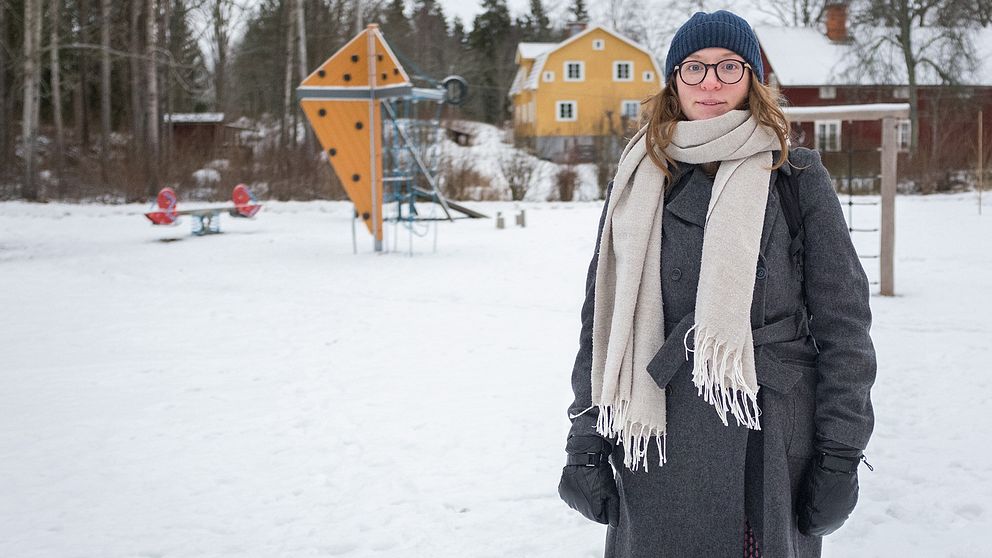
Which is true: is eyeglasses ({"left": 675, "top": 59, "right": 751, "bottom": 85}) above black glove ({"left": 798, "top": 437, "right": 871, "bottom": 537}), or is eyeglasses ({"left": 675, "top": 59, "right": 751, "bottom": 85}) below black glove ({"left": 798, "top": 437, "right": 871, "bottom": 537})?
above

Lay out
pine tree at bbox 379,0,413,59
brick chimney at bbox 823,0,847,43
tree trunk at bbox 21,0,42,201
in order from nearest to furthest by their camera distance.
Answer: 1. tree trunk at bbox 21,0,42,201
2. brick chimney at bbox 823,0,847,43
3. pine tree at bbox 379,0,413,59

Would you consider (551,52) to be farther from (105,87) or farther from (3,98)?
(3,98)

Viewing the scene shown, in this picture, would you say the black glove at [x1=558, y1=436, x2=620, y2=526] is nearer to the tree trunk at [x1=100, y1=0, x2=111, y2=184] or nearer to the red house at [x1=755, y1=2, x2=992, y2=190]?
the tree trunk at [x1=100, y1=0, x2=111, y2=184]

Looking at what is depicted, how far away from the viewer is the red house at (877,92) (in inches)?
1109

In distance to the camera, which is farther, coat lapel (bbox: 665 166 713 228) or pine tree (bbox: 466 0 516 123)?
pine tree (bbox: 466 0 516 123)

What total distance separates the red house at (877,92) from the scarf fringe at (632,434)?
2498 cm

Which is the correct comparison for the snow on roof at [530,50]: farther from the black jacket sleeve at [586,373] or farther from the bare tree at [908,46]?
the black jacket sleeve at [586,373]

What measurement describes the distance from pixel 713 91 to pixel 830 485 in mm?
919

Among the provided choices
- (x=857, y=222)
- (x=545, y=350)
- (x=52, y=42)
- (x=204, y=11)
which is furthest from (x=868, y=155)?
(x=545, y=350)

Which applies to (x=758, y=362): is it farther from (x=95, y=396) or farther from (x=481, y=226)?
(x=481, y=226)

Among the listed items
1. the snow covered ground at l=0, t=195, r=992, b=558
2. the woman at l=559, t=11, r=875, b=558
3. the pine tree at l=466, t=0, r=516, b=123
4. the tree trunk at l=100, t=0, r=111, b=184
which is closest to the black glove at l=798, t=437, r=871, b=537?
the woman at l=559, t=11, r=875, b=558

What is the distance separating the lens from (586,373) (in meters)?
2.43

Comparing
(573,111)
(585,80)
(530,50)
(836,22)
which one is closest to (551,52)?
(585,80)

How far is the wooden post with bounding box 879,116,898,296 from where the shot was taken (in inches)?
378
